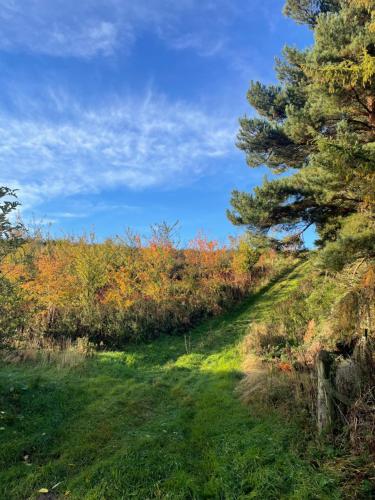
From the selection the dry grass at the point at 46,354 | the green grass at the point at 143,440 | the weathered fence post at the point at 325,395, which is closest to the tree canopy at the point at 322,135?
the weathered fence post at the point at 325,395

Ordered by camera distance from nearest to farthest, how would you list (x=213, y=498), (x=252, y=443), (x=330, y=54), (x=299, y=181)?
(x=213, y=498), (x=252, y=443), (x=330, y=54), (x=299, y=181)

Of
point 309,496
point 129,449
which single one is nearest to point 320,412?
point 309,496

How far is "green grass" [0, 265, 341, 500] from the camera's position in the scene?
3814 mm

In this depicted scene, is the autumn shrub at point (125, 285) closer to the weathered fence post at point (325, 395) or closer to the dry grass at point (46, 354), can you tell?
the dry grass at point (46, 354)

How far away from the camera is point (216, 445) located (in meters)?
4.80

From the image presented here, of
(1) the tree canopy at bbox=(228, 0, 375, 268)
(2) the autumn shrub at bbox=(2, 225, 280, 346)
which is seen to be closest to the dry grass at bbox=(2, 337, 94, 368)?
(2) the autumn shrub at bbox=(2, 225, 280, 346)

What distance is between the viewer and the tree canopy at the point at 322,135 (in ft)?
17.1

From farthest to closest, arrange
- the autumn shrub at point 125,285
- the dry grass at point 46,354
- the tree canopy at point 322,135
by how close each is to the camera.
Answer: the autumn shrub at point 125,285 → the dry grass at point 46,354 → the tree canopy at point 322,135

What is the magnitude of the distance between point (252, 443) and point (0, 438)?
3.78 m

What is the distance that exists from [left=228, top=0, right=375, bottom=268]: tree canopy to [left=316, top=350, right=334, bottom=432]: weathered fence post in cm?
271

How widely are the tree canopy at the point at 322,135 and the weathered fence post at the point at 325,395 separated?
2.71 meters

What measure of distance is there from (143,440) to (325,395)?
2766 millimetres

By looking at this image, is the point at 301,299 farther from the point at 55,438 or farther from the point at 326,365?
the point at 55,438

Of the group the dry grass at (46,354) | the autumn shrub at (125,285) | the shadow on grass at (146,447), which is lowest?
the shadow on grass at (146,447)
